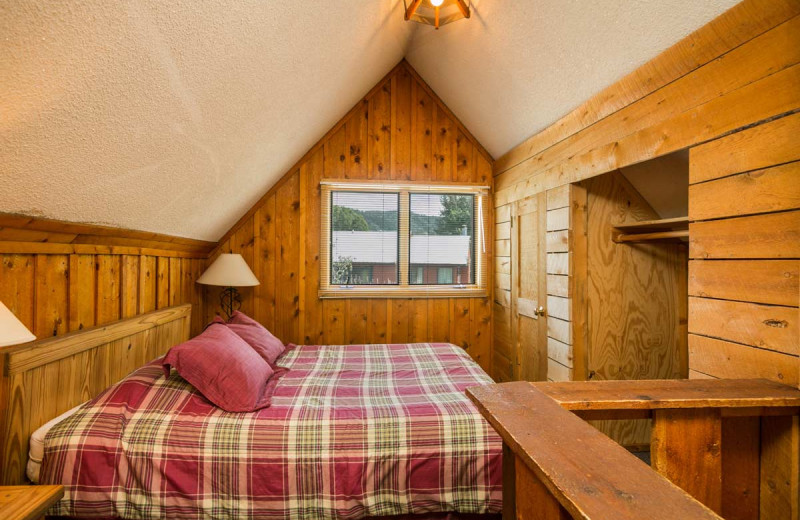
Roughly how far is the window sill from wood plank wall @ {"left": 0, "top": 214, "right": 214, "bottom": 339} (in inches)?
52.3

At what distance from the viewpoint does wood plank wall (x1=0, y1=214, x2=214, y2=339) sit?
1.42 m


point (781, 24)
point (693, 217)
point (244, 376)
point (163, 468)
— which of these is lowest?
point (163, 468)

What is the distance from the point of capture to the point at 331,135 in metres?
3.64

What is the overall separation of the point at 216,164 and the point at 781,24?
2.36 metres

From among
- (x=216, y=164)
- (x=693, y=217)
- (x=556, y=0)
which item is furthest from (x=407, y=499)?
(x=556, y=0)

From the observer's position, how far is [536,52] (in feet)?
7.68

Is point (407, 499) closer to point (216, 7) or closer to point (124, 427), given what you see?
point (124, 427)

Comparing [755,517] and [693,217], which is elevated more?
[693,217]

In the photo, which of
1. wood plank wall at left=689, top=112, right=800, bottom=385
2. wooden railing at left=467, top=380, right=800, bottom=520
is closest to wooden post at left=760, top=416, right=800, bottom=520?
wooden railing at left=467, top=380, right=800, bottom=520

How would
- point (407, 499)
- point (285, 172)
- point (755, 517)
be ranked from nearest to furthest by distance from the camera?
1. point (755, 517)
2. point (407, 499)
3. point (285, 172)

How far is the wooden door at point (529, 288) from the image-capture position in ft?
9.59

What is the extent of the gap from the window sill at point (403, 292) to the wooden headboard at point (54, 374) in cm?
162

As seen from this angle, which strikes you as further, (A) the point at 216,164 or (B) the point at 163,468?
(A) the point at 216,164

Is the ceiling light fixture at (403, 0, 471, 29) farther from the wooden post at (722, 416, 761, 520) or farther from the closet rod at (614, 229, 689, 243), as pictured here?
the wooden post at (722, 416, 761, 520)
